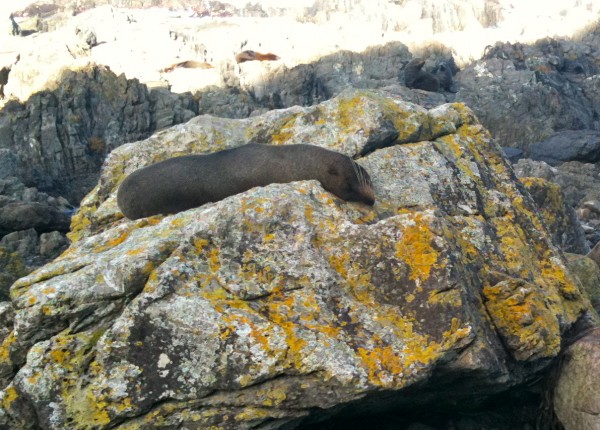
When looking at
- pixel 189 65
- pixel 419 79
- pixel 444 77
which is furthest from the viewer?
pixel 189 65

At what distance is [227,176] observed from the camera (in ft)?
34.6

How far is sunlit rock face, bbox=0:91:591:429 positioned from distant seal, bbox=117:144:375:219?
758 mm

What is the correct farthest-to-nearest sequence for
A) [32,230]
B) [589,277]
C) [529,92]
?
[529,92] → [32,230] → [589,277]

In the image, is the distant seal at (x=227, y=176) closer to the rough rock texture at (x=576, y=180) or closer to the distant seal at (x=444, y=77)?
→ the rough rock texture at (x=576, y=180)

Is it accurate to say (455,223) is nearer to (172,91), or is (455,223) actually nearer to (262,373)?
(262,373)

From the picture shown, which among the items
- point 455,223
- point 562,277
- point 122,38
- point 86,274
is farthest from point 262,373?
point 122,38

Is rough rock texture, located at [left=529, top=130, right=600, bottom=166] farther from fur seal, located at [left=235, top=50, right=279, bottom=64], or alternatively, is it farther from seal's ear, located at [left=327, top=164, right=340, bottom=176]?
seal's ear, located at [left=327, top=164, right=340, bottom=176]

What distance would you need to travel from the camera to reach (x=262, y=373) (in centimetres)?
729

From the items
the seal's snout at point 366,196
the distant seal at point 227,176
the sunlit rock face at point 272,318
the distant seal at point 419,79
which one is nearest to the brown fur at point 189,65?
the distant seal at point 419,79

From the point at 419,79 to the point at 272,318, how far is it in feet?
144

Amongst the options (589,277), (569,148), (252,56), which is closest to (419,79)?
(569,148)

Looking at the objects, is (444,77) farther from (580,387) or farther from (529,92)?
(580,387)

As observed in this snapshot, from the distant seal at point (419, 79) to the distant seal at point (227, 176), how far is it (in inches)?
1583

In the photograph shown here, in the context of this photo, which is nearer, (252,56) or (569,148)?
(569,148)
